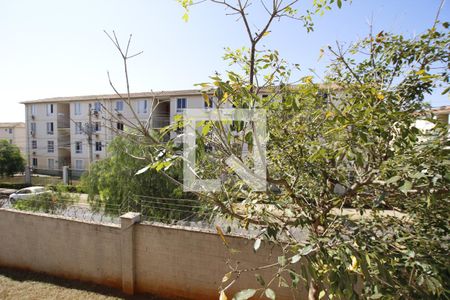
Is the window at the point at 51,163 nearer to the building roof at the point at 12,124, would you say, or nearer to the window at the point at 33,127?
the window at the point at 33,127

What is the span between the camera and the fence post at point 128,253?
4969 millimetres

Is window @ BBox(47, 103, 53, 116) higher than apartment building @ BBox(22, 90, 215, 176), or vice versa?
window @ BBox(47, 103, 53, 116)

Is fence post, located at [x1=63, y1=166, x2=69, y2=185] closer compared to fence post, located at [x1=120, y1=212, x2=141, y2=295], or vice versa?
fence post, located at [x1=120, y1=212, x2=141, y2=295]

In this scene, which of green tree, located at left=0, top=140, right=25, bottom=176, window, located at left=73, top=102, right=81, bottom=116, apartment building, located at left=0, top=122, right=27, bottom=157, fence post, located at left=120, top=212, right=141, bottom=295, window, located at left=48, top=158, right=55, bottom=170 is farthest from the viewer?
apartment building, located at left=0, top=122, right=27, bottom=157

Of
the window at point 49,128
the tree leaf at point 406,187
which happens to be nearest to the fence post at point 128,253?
the tree leaf at point 406,187


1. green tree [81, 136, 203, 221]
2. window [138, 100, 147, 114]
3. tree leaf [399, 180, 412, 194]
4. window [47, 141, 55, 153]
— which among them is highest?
window [138, 100, 147, 114]

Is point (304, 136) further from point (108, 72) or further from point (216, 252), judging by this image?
point (216, 252)

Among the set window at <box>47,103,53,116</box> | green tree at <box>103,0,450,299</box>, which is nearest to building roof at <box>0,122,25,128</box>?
window at <box>47,103,53,116</box>

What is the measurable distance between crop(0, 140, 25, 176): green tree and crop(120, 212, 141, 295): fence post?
23.8m

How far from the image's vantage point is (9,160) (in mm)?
22391

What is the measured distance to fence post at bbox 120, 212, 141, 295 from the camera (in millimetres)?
4969

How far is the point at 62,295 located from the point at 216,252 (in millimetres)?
3280

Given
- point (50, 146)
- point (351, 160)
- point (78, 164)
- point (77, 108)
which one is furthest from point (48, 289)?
point (50, 146)

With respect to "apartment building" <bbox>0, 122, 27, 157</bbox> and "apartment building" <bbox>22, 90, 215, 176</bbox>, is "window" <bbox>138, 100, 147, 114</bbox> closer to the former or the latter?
"apartment building" <bbox>22, 90, 215, 176</bbox>
